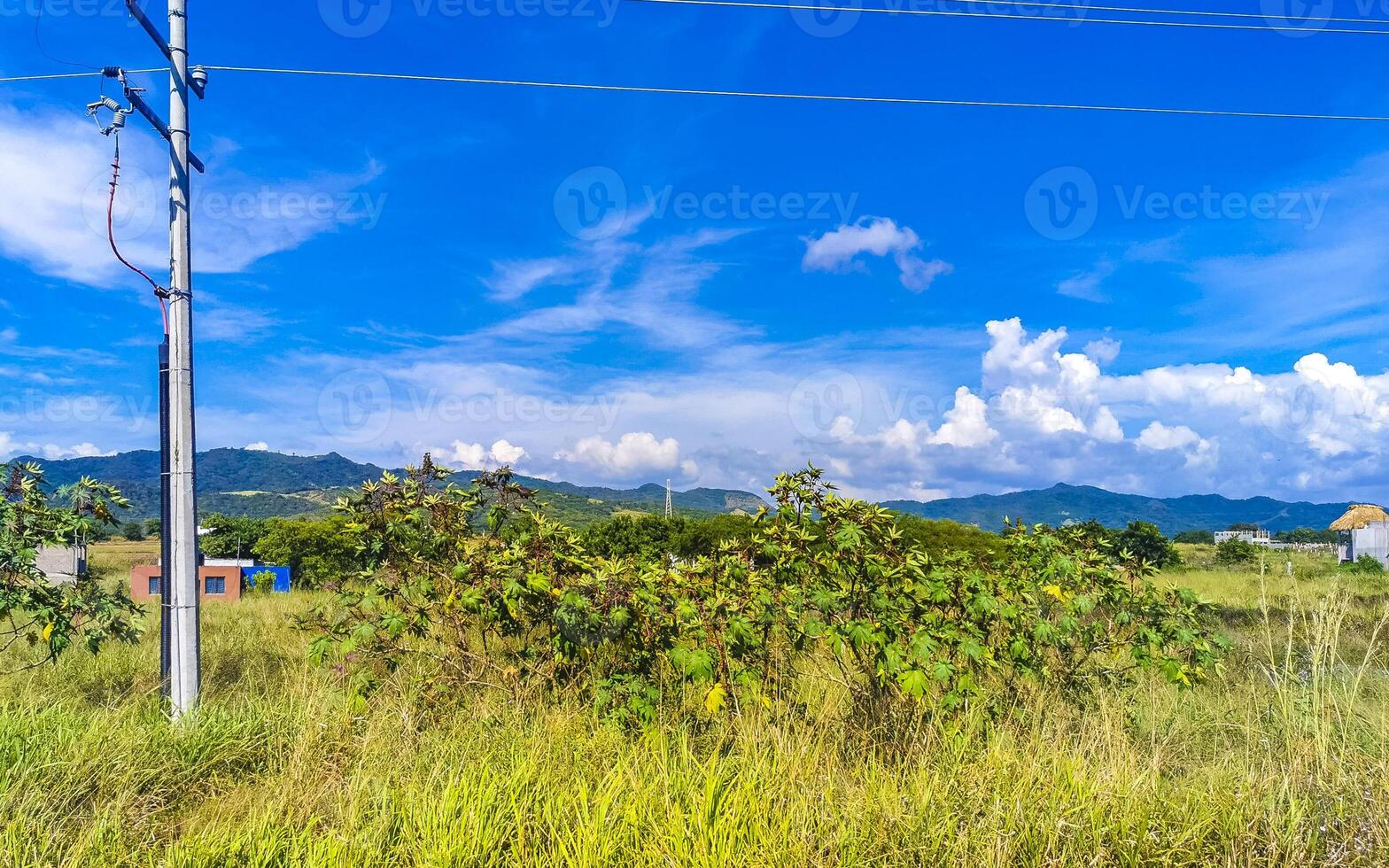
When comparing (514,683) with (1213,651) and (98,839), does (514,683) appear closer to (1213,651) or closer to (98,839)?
(98,839)

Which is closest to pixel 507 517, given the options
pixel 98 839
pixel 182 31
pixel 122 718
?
pixel 122 718

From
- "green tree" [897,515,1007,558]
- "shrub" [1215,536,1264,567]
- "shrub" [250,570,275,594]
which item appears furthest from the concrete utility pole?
"shrub" [1215,536,1264,567]

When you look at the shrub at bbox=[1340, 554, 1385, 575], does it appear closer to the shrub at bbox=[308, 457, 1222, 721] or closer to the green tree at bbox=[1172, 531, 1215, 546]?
the shrub at bbox=[308, 457, 1222, 721]

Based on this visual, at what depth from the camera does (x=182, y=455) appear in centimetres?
501

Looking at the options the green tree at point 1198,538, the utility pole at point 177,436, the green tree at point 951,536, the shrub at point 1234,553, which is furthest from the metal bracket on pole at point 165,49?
the green tree at point 1198,538

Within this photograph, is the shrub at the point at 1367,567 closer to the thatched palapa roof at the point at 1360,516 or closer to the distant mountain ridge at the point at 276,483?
the thatched palapa roof at the point at 1360,516

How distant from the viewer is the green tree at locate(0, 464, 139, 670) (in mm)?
4922

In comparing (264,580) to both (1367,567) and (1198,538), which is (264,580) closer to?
(1367,567)

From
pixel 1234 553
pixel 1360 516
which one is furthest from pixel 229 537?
pixel 1360 516

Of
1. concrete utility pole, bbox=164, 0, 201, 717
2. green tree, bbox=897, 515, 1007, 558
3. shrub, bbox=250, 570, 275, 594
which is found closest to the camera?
concrete utility pole, bbox=164, 0, 201, 717

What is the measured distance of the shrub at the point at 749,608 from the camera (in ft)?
14.2

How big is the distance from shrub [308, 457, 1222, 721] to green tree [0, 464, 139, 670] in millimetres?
1464

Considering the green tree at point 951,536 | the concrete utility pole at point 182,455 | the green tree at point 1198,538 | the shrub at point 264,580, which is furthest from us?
the green tree at point 1198,538

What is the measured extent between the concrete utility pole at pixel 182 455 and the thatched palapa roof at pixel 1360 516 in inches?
2648
